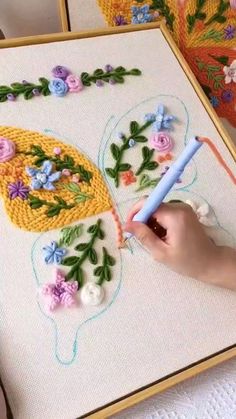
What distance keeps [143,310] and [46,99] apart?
285 mm

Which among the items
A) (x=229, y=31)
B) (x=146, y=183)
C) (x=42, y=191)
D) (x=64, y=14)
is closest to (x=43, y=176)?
(x=42, y=191)

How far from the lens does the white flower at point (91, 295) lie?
1.64 feet

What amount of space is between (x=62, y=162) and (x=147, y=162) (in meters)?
0.10

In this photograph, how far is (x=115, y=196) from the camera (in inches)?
22.5

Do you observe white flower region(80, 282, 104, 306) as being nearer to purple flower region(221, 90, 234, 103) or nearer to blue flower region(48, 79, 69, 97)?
blue flower region(48, 79, 69, 97)

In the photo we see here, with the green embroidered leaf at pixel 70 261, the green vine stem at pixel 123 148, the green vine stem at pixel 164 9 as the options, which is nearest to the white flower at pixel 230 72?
the green vine stem at pixel 164 9

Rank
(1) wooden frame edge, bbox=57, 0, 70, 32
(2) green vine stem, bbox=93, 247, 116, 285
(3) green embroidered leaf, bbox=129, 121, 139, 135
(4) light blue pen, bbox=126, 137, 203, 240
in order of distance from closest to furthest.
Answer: (4) light blue pen, bbox=126, 137, 203, 240
(2) green vine stem, bbox=93, 247, 116, 285
(3) green embroidered leaf, bbox=129, 121, 139, 135
(1) wooden frame edge, bbox=57, 0, 70, 32

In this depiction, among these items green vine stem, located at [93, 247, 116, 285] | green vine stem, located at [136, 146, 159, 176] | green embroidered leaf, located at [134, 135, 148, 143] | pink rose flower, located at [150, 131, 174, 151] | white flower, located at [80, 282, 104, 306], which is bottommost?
white flower, located at [80, 282, 104, 306]

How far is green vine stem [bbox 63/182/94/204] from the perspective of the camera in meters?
0.56

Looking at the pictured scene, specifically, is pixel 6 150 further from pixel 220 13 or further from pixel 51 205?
pixel 220 13

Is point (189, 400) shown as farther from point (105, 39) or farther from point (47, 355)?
point (105, 39)

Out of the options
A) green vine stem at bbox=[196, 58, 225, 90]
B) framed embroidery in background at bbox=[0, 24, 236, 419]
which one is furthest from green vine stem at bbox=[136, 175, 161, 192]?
green vine stem at bbox=[196, 58, 225, 90]

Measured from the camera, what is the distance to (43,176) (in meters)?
0.56

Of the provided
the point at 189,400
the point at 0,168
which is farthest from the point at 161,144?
the point at 189,400
